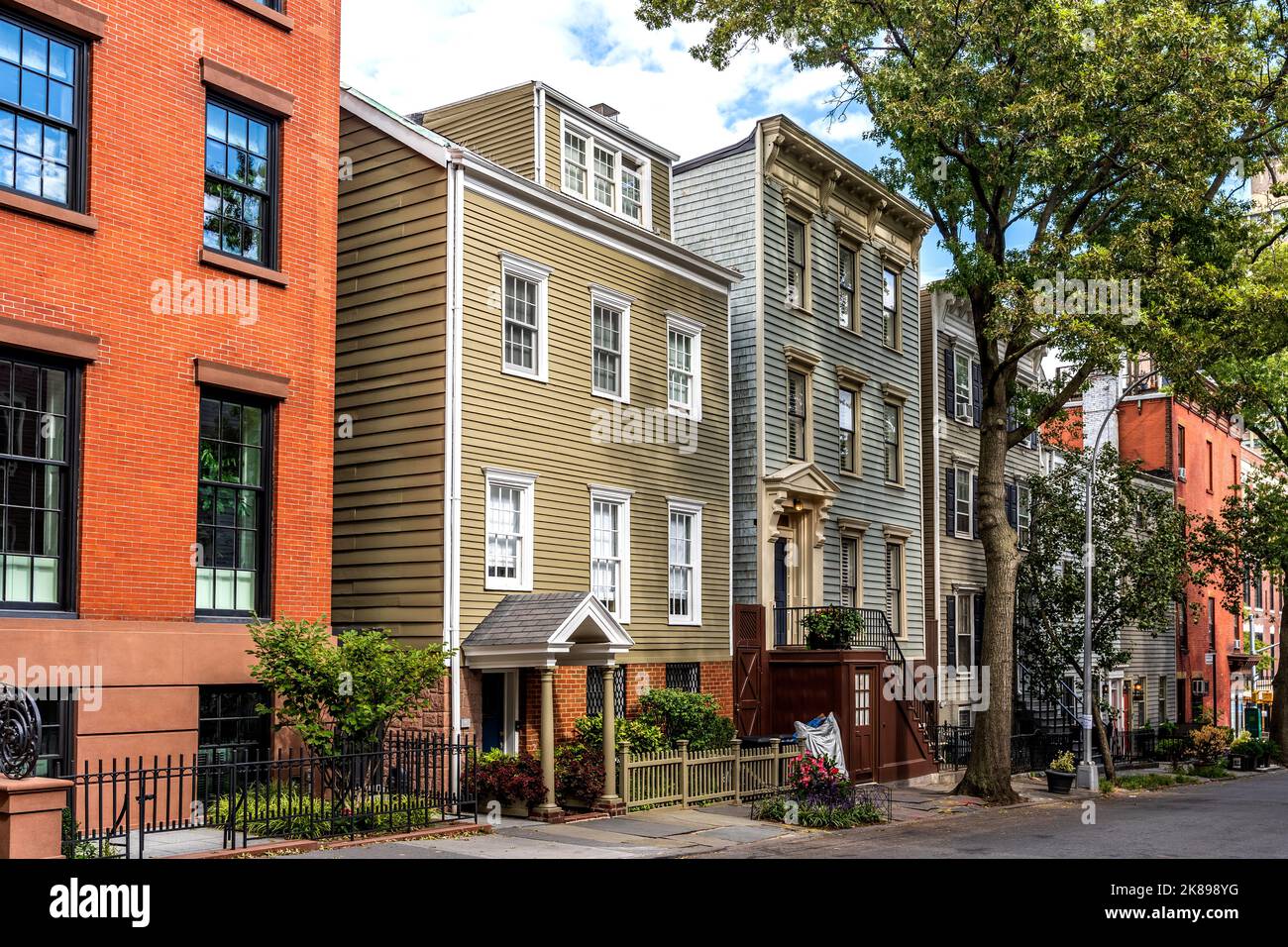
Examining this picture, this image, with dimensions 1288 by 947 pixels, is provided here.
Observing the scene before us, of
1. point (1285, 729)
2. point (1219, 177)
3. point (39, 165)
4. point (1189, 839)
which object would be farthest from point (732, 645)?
point (1285, 729)

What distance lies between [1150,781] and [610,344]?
20.6 m

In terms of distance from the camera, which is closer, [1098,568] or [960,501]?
[1098,568]

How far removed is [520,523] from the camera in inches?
871

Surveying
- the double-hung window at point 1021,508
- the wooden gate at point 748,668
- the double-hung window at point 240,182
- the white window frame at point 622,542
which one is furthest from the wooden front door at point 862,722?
the double-hung window at point 240,182

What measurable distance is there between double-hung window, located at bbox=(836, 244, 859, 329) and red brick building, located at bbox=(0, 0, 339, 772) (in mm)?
15273

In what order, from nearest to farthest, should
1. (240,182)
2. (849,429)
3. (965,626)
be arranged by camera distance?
(240,182)
(849,429)
(965,626)

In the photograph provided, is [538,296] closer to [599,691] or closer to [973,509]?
[599,691]

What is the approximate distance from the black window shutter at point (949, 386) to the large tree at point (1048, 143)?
10687 millimetres

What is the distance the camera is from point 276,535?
720 inches

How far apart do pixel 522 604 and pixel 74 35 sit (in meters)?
10.4

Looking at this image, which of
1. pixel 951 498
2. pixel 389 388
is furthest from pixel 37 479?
pixel 951 498

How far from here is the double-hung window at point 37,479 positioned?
15211 millimetres

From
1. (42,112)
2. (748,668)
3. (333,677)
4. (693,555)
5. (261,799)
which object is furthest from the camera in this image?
(748,668)

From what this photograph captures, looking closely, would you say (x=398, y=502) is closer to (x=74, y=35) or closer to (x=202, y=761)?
(x=202, y=761)
